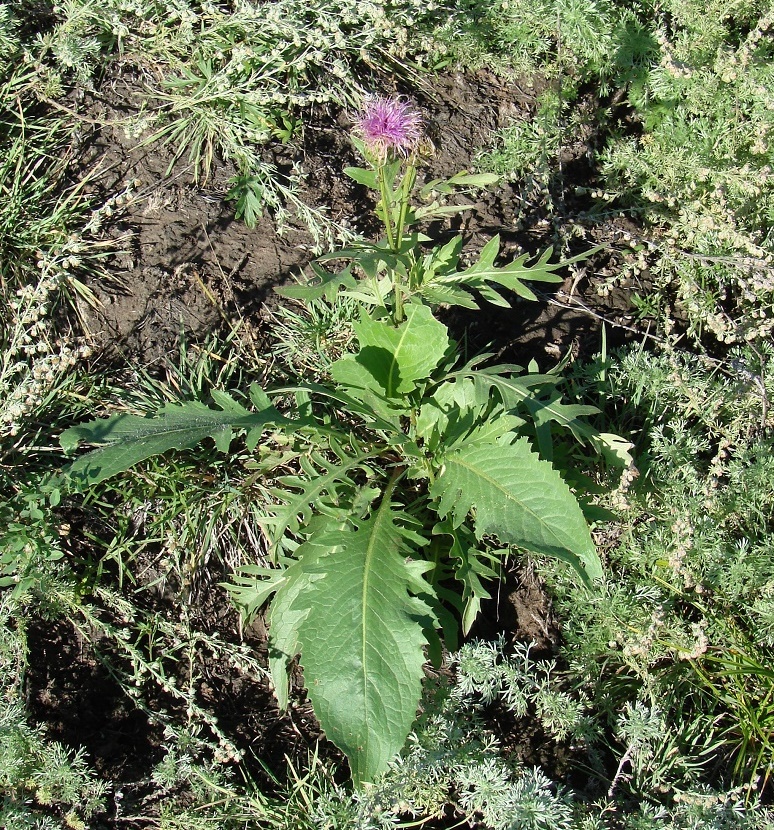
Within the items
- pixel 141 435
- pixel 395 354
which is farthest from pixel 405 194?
pixel 141 435

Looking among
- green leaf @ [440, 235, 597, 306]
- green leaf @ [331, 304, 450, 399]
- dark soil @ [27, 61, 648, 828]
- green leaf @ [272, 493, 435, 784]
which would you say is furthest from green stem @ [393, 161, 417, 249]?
green leaf @ [272, 493, 435, 784]

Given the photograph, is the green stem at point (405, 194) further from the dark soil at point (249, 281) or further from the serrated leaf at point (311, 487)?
the dark soil at point (249, 281)

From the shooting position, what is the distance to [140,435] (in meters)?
2.30

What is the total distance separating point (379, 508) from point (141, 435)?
810 millimetres

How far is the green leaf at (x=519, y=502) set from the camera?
214 cm

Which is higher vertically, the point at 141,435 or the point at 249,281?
the point at 249,281

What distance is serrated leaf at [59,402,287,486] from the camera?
2.23m

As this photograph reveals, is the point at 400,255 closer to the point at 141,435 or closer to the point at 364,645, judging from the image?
the point at 141,435

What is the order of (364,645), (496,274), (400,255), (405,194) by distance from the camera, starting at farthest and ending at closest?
(496,274) → (400,255) → (405,194) → (364,645)

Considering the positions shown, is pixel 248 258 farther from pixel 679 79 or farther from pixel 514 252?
pixel 679 79

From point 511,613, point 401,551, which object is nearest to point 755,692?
point 511,613

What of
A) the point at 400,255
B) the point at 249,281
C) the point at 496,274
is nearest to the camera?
the point at 400,255

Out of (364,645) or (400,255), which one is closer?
(364,645)

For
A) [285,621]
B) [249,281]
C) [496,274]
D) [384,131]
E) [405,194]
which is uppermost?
[384,131]
